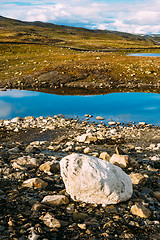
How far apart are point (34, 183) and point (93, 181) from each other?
3.28 meters

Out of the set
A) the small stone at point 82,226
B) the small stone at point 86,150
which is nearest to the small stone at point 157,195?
the small stone at point 82,226

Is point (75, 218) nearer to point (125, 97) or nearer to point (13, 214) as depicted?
point (13, 214)

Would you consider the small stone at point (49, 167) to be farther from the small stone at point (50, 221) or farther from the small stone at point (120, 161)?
the small stone at point (50, 221)

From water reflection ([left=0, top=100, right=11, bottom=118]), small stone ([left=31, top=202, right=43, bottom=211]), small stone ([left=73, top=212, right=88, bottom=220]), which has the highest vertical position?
water reflection ([left=0, top=100, right=11, bottom=118])

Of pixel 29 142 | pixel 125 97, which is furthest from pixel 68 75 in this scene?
pixel 29 142

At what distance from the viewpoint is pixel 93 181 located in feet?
28.9

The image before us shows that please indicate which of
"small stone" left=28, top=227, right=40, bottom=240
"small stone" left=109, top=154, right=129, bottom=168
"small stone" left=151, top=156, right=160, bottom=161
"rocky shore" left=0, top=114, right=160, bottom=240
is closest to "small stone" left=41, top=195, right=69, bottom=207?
"rocky shore" left=0, top=114, right=160, bottom=240

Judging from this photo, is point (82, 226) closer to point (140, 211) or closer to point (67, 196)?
point (67, 196)

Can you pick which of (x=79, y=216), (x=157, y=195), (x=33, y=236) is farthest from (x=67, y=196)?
(x=157, y=195)

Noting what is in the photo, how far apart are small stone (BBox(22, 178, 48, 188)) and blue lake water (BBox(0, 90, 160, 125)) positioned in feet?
51.0

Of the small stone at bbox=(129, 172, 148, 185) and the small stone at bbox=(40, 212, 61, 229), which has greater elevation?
the small stone at bbox=(129, 172, 148, 185)

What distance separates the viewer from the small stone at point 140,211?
8530 millimetres

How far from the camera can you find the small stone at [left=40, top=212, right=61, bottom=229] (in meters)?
7.92

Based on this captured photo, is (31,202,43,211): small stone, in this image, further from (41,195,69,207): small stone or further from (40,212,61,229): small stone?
(40,212,61,229): small stone
